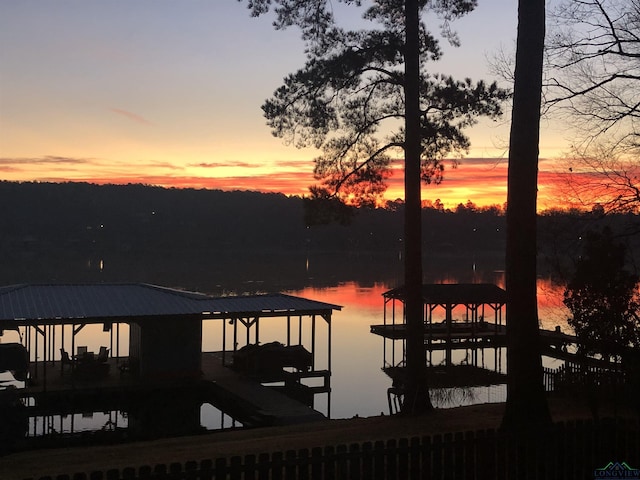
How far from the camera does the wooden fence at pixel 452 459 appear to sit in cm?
768

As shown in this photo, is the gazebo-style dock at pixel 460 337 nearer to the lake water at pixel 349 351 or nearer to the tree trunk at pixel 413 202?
the lake water at pixel 349 351

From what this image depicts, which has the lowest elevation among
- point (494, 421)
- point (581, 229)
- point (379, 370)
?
point (379, 370)

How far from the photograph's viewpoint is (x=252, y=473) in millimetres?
7719

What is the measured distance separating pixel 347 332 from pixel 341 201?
31.9 meters

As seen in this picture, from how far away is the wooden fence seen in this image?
303 inches

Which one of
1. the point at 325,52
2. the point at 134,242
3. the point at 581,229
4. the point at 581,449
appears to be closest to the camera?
the point at 581,449

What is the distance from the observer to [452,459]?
27.9ft

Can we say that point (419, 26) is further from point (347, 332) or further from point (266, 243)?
point (266, 243)

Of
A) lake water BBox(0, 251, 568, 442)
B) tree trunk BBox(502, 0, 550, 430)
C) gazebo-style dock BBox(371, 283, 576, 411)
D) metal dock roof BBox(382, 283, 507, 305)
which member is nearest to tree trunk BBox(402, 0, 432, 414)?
lake water BBox(0, 251, 568, 442)

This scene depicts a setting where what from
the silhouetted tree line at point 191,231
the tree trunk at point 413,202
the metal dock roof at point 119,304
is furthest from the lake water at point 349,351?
the silhouetted tree line at point 191,231

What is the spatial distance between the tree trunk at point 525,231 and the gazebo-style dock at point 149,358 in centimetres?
1126

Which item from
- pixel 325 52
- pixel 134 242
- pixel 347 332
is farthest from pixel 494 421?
pixel 134 242

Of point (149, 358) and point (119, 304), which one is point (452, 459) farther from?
point (119, 304)

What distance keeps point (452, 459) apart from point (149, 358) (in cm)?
1862
